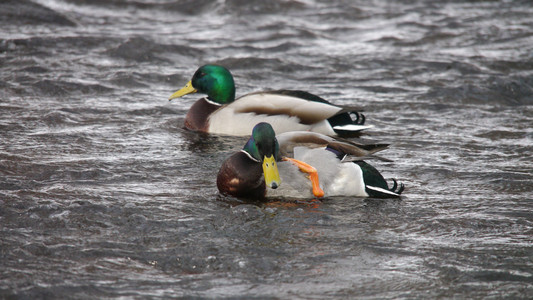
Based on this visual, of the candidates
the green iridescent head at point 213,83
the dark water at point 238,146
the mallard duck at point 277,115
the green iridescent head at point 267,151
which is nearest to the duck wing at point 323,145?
the green iridescent head at point 267,151

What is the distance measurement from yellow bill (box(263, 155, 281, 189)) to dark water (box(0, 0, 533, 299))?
0.24 m

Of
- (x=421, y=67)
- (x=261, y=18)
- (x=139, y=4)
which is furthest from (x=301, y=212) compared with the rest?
(x=139, y=4)

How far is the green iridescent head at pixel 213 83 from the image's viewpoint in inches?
342

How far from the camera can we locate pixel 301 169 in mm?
5734

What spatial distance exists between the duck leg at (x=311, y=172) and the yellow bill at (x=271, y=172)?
0.69ft

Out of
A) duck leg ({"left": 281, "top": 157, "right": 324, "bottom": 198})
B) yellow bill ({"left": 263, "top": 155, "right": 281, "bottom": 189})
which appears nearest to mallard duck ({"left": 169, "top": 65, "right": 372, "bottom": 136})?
duck leg ({"left": 281, "top": 157, "right": 324, "bottom": 198})

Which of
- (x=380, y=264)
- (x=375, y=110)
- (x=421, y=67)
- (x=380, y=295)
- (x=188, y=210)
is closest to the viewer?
(x=380, y=295)

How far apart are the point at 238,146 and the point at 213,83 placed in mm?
1248

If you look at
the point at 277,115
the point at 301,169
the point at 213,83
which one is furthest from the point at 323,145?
the point at 213,83

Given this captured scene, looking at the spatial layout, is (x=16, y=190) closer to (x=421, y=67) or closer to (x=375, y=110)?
(x=375, y=110)

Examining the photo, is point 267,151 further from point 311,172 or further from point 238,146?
point 238,146

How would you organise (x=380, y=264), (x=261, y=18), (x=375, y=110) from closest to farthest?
(x=380, y=264)
(x=375, y=110)
(x=261, y=18)

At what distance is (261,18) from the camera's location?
14555mm

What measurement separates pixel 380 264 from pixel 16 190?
9.25ft
